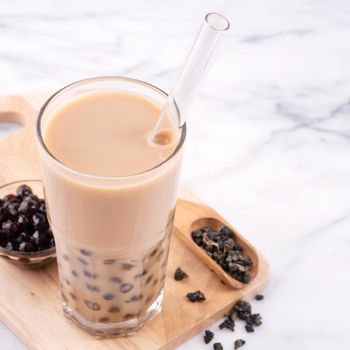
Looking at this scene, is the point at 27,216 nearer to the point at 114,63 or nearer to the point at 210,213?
the point at 210,213

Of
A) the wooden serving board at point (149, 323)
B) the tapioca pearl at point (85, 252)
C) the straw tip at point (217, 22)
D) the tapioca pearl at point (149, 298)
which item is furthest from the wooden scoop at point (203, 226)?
the straw tip at point (217, 22)

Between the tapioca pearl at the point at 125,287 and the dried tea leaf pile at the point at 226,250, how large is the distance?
31cm

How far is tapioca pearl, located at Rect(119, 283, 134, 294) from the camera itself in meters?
1.80

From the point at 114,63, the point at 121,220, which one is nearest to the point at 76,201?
the point at 121,220

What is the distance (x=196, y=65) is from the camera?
5.16 feet

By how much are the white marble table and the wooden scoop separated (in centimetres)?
11

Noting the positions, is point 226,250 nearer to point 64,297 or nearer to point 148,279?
point 148,279

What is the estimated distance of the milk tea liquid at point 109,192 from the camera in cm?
157

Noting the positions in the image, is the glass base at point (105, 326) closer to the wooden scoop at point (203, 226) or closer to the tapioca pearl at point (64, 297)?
the tapioca pearl at point (64, 297)

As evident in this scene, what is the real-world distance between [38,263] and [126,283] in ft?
0.96

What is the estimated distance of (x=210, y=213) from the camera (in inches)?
84.8

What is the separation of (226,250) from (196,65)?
65cm

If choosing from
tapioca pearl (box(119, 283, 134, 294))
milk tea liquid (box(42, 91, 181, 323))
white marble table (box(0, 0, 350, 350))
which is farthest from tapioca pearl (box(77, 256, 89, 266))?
white marble table (box(0, 0, 350, 350))

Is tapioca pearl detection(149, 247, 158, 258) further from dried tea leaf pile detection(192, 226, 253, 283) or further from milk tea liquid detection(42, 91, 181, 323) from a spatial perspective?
dried tea leaf pile detection(192, 226, 253, 283)
